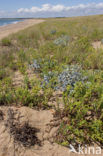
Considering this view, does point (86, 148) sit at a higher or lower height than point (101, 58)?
lower

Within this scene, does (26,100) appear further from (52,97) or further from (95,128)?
(95,128)

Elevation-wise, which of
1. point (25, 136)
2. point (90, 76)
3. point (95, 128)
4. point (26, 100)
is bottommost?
point (25, 136)

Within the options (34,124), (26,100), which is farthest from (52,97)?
(34,124)

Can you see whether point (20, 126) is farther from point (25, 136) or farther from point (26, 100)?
point (26, 100)

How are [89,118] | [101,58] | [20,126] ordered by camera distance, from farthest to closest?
[101,58]
[89,118]
[20,126]

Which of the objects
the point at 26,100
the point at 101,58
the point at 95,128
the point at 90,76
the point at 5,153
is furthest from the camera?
the point at 101,58

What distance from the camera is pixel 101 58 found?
430 centimetres

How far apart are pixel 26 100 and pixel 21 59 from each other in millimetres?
2673

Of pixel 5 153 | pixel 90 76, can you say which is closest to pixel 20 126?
pixel 5 153

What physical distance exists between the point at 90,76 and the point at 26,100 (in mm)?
1670

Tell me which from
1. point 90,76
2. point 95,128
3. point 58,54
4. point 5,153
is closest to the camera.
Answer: point 5,153

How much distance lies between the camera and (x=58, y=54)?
16.0ft

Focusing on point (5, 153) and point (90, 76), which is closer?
point (5, 153)

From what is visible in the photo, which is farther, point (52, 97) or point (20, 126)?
point (52, 97)
